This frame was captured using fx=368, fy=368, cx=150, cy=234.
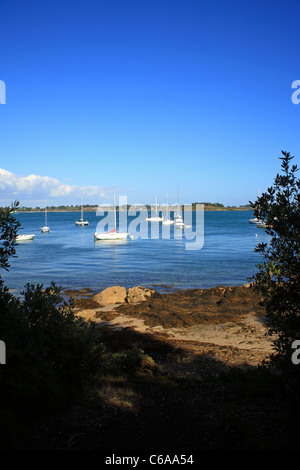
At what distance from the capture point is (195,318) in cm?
1523

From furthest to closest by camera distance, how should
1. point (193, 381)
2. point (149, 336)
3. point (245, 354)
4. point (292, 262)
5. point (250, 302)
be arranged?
1. point (250, 302)
2. point (149, 336)
3. point (245, 354)
4. point (193, 381)
5. point (292, 262)

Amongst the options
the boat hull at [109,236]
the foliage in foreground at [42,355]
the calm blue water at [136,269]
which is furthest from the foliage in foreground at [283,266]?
the boat hull at [109,236]

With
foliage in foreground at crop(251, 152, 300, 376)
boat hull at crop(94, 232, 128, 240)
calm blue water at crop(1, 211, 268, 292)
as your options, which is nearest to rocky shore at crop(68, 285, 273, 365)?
→ foliage in foreground at crop(251, 152, 300, 376)

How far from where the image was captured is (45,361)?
16.3 feet

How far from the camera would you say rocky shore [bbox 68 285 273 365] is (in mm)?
11289

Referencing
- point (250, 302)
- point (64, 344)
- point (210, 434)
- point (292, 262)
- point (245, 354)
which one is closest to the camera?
point (210, 434)

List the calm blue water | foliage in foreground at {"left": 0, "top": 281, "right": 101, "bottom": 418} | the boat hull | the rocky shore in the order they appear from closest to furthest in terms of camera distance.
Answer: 1. foliage in foreground at {"left": 0, "top": 281, "right": 101, "bottom": 418}
2. the rocky shore
3. the calm blue water
4. the boat hull

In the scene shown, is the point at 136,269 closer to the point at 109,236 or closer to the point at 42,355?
the point at 42,355

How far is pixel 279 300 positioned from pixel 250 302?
1297 cm

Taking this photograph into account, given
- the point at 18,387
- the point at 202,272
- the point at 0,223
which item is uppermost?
the point at 0,223

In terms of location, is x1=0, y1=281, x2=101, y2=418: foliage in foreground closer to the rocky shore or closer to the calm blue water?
the rocky shore

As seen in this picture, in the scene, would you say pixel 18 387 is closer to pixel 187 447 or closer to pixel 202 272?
pixel 187 447

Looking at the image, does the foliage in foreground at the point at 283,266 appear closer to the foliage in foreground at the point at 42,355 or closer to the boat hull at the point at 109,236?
the foliage in foreground at the point at 42,355

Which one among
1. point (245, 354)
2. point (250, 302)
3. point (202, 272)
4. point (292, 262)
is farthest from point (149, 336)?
point (202, 272)
